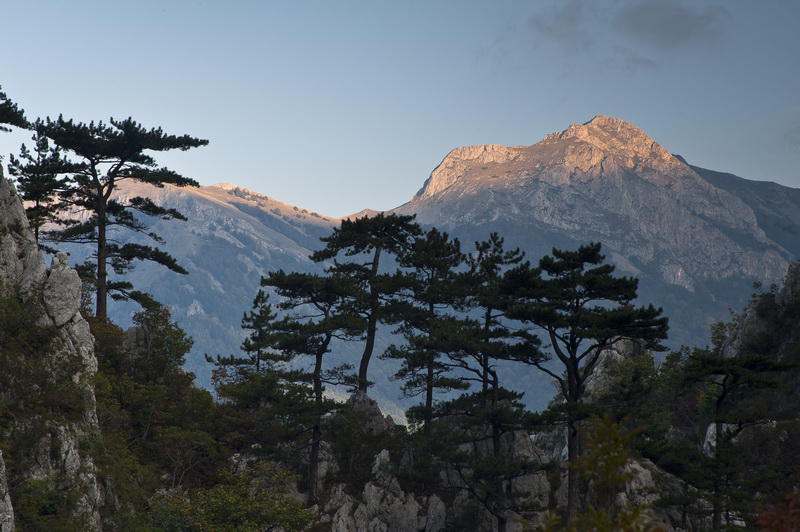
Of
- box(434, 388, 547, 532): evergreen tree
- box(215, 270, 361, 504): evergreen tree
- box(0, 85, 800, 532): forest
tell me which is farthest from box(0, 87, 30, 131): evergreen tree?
box(434, 388, 547, 532): evergreen tree

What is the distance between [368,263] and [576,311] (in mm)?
16461

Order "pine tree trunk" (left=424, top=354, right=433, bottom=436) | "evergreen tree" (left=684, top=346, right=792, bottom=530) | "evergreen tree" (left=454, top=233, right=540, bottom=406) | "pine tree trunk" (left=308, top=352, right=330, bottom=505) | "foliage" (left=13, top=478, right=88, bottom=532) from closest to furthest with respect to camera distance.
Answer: "foliage" (left=13, top=478, right=88, bottom=532)
"evergreen tree" (left=684, top=346, right=792, bottom=530)
"evergreen tree" (left=454, top=233, right=540, bottom=406)
"pine tree trunk" (left=308, top=352, right=330, bottom=505)
"pine tree trunk" (left=424, top=354, right=433, bottom=436)

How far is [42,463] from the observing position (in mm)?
33312

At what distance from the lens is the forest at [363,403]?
39.1 m

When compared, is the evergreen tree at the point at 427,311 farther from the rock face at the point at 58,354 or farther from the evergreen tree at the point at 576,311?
the rock face at the point at 58,354

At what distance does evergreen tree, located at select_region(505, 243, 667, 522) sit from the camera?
4212 centimetres

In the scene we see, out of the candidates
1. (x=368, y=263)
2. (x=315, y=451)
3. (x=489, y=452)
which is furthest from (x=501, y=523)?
(x=368, y=263)

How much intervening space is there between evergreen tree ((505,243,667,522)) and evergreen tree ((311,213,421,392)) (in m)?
11.3

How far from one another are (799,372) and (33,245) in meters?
57.5

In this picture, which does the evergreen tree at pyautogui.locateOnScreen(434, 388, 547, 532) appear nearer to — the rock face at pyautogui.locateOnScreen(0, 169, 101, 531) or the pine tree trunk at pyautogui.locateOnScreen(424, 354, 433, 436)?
the pine tree trunk at pyautogui.locateOnScreen(424, 354, 433, 436)

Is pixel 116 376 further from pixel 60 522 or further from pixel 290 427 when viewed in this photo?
pixel 60 522

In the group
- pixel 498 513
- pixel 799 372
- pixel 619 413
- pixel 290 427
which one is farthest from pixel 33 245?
pixel 799 372

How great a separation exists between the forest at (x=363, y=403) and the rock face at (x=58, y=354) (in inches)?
13.4

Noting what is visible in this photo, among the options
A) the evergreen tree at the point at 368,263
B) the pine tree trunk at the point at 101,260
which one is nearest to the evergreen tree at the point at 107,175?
the pine tree trunk at the point at 101,260
